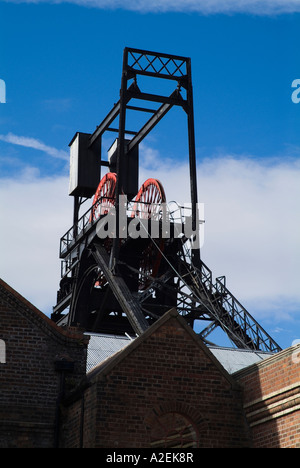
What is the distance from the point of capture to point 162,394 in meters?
16.0

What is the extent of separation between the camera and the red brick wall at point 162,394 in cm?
1557

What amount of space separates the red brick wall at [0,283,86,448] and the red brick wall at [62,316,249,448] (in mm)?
937

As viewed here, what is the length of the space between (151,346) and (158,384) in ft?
2.32

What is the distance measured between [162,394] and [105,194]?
2265cm

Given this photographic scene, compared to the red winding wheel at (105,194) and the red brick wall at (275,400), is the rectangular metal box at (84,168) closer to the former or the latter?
the red winding wheel at (105,194)

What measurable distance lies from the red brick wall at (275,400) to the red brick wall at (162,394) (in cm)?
39

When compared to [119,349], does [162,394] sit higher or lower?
lower

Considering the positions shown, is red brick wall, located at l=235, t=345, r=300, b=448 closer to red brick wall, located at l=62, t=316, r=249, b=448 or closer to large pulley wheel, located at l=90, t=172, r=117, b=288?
red brick wall, located at l=62, t=316, r=249, b=448

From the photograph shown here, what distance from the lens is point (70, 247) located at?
36594 mm

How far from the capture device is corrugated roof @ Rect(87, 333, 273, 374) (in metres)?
22.4

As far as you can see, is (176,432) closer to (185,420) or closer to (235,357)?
(185,420)

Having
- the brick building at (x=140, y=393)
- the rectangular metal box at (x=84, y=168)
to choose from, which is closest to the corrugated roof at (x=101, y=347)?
the brick building at (x=140, y=393)

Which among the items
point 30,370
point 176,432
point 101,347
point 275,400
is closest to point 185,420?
point 176,432
